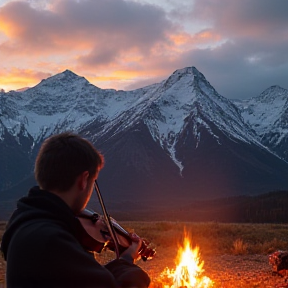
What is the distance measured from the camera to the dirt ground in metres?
10.7

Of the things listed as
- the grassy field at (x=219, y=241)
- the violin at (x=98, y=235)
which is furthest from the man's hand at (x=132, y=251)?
the grassy field at (x=219, y=241)

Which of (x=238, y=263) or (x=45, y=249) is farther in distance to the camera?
(x=238, y=263)

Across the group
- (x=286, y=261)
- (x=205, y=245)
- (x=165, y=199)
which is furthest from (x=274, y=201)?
(x=286, y=261)

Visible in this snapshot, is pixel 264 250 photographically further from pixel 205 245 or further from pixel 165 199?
pixel 165 199

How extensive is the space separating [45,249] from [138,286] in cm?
78

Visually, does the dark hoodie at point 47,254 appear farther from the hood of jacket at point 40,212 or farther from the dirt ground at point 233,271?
the dirt ground at point 233,271

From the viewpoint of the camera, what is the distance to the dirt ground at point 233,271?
1068 centimetres

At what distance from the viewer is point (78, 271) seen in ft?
8.80

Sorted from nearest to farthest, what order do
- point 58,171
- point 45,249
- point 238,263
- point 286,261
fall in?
1. point 45,249
2. point 58,171
3. point 286,261
4. point 238,263

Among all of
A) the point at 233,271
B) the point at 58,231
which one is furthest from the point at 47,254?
the point at 233,271

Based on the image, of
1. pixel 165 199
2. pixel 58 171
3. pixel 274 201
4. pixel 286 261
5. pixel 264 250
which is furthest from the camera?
pixel 165 199

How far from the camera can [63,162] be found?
9.73 ft

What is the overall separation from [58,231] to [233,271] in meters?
11.3

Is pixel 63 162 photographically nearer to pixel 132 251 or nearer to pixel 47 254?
pixel 47 254
